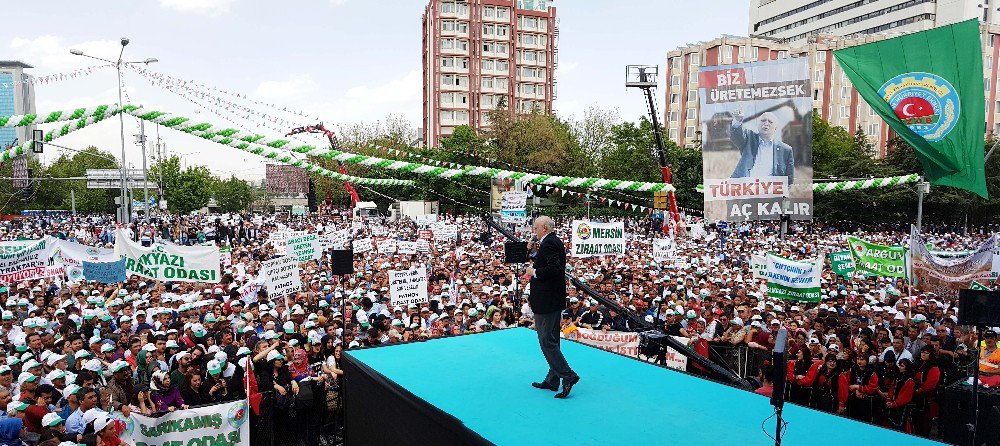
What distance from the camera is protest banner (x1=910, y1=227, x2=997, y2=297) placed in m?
Result: 12.2

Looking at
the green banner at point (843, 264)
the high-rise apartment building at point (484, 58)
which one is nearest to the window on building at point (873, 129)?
the high-rise apartment building at point (484, 58)

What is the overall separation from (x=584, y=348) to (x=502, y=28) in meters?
79.6

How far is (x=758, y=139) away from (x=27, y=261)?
15115 mm

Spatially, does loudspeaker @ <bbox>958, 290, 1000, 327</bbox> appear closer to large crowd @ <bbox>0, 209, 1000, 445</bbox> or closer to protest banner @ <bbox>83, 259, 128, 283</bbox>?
A: large crowd @ <bbox>0, 209, 1000, 445</bbox>

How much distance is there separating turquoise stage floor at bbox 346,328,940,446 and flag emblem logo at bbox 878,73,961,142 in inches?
210

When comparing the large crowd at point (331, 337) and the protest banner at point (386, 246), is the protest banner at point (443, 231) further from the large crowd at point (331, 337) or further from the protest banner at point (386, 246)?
the large crowd at point (331, 337)

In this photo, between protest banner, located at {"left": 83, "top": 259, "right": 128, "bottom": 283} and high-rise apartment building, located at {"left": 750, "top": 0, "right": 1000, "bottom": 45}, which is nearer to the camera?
protest banner, located at {"left": 83, "top": 259, "right": 128, "bottom": 283}

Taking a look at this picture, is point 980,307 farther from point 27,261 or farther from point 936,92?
point 27,261

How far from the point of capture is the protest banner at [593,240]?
16.0 meters

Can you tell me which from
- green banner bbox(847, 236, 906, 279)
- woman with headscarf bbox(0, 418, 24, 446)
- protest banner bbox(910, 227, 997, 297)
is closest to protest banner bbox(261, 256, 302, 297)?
woman with headscarf bbox(0, 418, 24, 446)

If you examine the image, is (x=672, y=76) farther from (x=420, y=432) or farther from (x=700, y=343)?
(x=420, y=432)

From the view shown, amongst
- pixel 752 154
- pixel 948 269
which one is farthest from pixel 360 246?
pixel 948 269

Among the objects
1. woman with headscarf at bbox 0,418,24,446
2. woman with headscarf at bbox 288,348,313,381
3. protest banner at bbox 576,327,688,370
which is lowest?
protest banner at bbox 576,327,688,370

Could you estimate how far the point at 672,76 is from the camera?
76.2m
